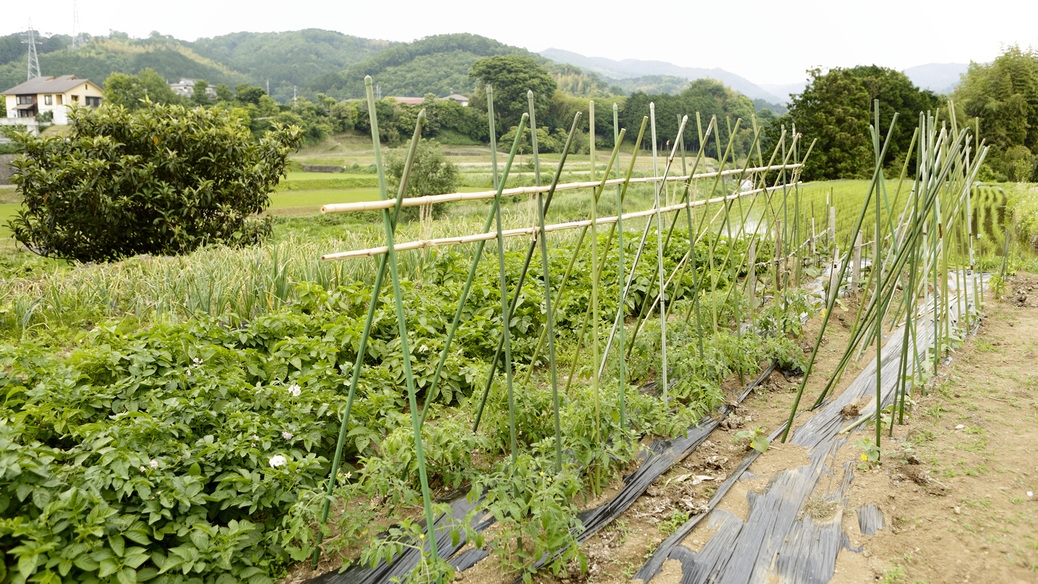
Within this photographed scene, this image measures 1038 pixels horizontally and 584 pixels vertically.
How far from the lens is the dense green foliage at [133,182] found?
26.0 ft

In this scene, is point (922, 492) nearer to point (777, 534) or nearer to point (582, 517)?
point (777, 534)

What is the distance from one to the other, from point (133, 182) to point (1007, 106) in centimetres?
3089

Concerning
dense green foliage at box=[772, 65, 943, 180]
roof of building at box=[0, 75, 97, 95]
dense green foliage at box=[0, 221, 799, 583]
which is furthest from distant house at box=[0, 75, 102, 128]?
dense green foliage at box=[0, 221, 799, 583]

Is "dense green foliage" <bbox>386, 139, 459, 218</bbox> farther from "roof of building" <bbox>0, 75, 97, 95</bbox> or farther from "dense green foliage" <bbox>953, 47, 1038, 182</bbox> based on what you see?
"roof of building" <bbox>0, 75, 97, 95</bbox>

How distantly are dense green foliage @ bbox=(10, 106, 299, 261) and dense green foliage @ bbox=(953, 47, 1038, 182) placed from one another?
25787 millimetres

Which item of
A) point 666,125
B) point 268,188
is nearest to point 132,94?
point 666,125

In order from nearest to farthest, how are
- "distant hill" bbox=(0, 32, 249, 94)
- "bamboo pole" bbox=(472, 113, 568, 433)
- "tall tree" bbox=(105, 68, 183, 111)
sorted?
1. "bamboo pole" bbox=(472, 113, 568, 433)
2. "tall tree" bbox=(105, 68, 183, 111)
3. "distant hill" bbox=(0, 32, 249, 94)

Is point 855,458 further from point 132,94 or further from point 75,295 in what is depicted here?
point 132,94

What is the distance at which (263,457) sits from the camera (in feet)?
8.62

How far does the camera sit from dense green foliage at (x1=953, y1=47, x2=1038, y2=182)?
24112 mm

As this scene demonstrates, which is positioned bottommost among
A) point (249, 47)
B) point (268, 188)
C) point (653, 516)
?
point (653, 516)

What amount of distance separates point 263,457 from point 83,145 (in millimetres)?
7346

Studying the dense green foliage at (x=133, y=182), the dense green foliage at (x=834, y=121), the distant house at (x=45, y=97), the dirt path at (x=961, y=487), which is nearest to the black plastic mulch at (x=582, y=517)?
the dirt path at (x=961, y=487)

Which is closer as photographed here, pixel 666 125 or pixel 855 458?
pixel 855 458
